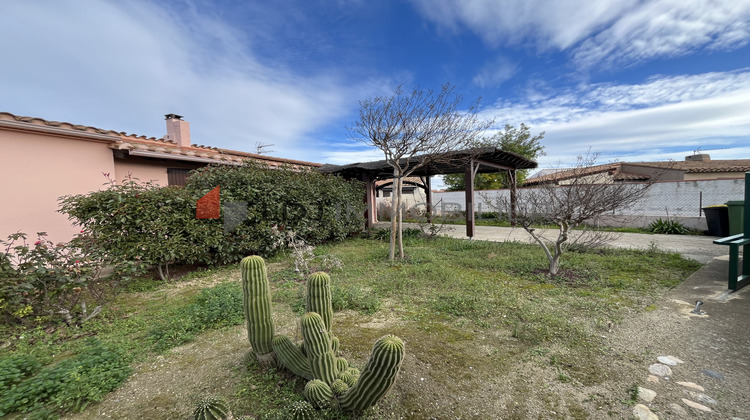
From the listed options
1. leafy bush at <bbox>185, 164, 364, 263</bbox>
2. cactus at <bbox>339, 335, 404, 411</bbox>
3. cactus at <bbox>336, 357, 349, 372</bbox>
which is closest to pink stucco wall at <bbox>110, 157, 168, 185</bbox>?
leafy bush at <bbox>185, 164, 364, 263</bbox>

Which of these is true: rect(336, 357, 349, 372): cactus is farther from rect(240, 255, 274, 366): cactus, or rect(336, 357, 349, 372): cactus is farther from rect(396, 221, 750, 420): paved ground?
rect(396, 221, 750, 420): paved ground

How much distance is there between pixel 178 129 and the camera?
8.91 meters

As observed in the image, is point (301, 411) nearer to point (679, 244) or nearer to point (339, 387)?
point (339, 387)

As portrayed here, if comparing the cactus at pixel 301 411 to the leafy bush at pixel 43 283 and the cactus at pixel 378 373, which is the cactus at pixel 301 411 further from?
the leafy bush at pixel 43 283

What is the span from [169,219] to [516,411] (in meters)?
5.77

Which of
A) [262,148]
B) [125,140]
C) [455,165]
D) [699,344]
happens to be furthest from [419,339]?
[262,148]

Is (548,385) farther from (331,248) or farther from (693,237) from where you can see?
(693,237)

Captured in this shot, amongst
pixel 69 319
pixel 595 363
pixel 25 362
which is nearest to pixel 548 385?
pixel 595 363

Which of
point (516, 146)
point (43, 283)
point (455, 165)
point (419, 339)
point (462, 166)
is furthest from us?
point (516, 146)

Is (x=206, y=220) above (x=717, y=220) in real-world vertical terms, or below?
above

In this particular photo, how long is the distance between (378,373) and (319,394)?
18.4 inches

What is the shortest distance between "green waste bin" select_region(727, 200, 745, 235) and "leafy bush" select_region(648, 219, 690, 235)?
6.30ft

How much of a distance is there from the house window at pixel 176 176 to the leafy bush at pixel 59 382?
5.69m

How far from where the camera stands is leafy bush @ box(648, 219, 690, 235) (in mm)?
9328
